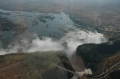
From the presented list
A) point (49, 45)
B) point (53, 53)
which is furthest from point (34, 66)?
point (49, 45)

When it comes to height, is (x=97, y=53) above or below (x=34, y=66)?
below

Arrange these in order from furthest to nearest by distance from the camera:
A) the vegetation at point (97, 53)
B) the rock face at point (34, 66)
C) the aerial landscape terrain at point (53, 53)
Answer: the vegetation at point (97, 53) < the aerial landscape terrain at point (53, 53) < the rock face at point (34, 66)

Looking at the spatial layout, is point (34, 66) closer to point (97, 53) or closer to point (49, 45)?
point (97, 53)

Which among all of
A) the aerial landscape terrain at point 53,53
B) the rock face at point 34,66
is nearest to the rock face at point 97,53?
the aerial landscape terrain at point 53,53

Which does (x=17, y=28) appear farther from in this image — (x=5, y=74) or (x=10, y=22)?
(x=5, y=74)

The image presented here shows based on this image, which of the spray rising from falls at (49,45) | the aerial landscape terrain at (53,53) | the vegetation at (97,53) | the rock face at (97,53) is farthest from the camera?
the spray rising from falls at (49,45)

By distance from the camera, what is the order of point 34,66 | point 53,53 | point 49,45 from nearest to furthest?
point 34,66
point 53,53
point 49,45

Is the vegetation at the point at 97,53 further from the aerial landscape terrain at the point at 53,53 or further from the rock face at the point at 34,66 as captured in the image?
the rock face at the point at 34,66

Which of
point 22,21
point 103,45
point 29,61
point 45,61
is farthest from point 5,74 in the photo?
point 22,21

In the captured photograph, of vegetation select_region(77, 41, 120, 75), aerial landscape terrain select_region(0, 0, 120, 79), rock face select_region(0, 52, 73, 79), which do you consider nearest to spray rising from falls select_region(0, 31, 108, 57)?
aerial landscape terrain select_region(0, 0, 120, 79)
